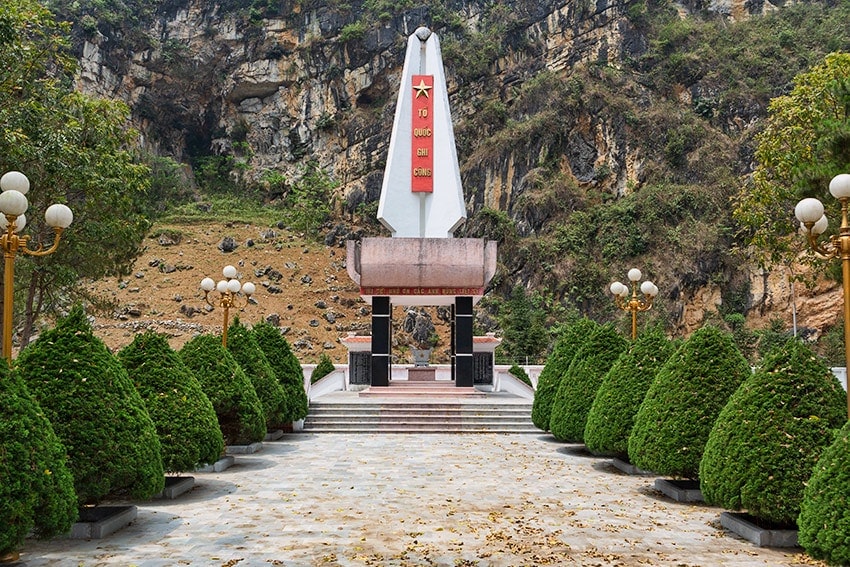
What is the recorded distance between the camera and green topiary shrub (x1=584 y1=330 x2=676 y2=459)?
7301 millimetres

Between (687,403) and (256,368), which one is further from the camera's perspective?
(256,368)

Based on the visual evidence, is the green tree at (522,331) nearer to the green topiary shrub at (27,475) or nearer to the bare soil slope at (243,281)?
the bare soil slope at (243,281)

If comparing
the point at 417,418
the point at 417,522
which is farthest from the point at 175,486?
the point at 417,418

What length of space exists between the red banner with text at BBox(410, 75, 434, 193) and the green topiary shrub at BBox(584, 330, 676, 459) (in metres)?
9.72

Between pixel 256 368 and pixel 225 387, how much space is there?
1489 millimetres

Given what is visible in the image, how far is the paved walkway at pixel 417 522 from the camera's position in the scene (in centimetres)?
436

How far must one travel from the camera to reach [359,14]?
46250 millimetres

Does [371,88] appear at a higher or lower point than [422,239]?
higher

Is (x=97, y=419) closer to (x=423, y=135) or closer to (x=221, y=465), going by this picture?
(x=221, y=465)

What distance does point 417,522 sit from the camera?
5.30 metres

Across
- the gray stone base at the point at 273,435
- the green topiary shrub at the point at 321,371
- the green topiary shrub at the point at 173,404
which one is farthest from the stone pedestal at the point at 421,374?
the green topiary shrub at the point at 173,404

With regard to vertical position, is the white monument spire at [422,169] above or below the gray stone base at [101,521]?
above

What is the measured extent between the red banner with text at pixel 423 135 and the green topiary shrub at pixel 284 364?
22.5 feet

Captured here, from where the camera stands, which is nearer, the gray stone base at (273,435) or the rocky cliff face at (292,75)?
the gray stone base at (273,435)
